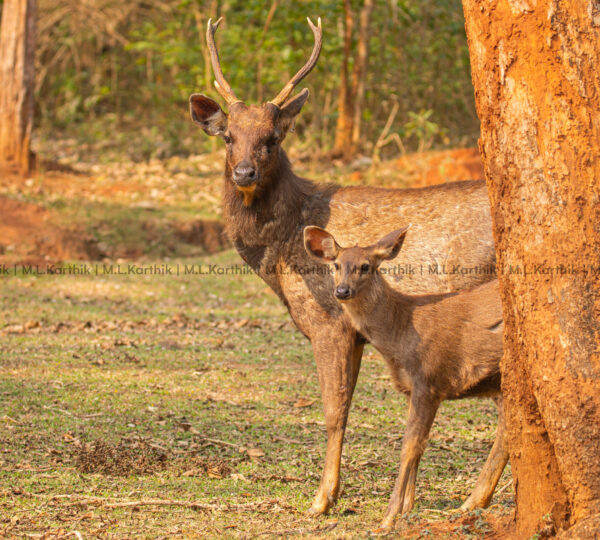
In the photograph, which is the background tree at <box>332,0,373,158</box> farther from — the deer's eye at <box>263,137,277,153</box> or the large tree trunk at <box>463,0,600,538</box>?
the large tree trunk at <box>463,0,600,538</box>

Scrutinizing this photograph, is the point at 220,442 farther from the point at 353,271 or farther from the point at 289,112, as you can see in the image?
the point at 289,112

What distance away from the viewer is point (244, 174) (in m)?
5.84

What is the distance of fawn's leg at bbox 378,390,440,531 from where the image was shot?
5.05 metres

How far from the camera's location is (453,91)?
2016 cm

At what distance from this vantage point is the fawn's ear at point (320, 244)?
18.3 feet

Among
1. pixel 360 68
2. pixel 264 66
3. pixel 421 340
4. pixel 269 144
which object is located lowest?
pixel 421 340

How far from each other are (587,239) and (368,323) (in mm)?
1918

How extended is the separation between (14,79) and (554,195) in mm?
14031

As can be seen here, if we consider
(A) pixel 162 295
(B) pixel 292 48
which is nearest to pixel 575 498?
(A) pixel 162 295

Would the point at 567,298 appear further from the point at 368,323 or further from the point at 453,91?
the point at 453,91

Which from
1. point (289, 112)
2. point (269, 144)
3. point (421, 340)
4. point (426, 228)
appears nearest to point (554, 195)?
point (421, 340)

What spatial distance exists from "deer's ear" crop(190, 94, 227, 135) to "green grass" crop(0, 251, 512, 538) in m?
2.36

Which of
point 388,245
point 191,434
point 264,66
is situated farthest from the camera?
point 264,66

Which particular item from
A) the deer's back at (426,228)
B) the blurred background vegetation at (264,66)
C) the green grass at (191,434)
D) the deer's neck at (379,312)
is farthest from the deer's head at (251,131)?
the blurred background vegetation at (264,66)
